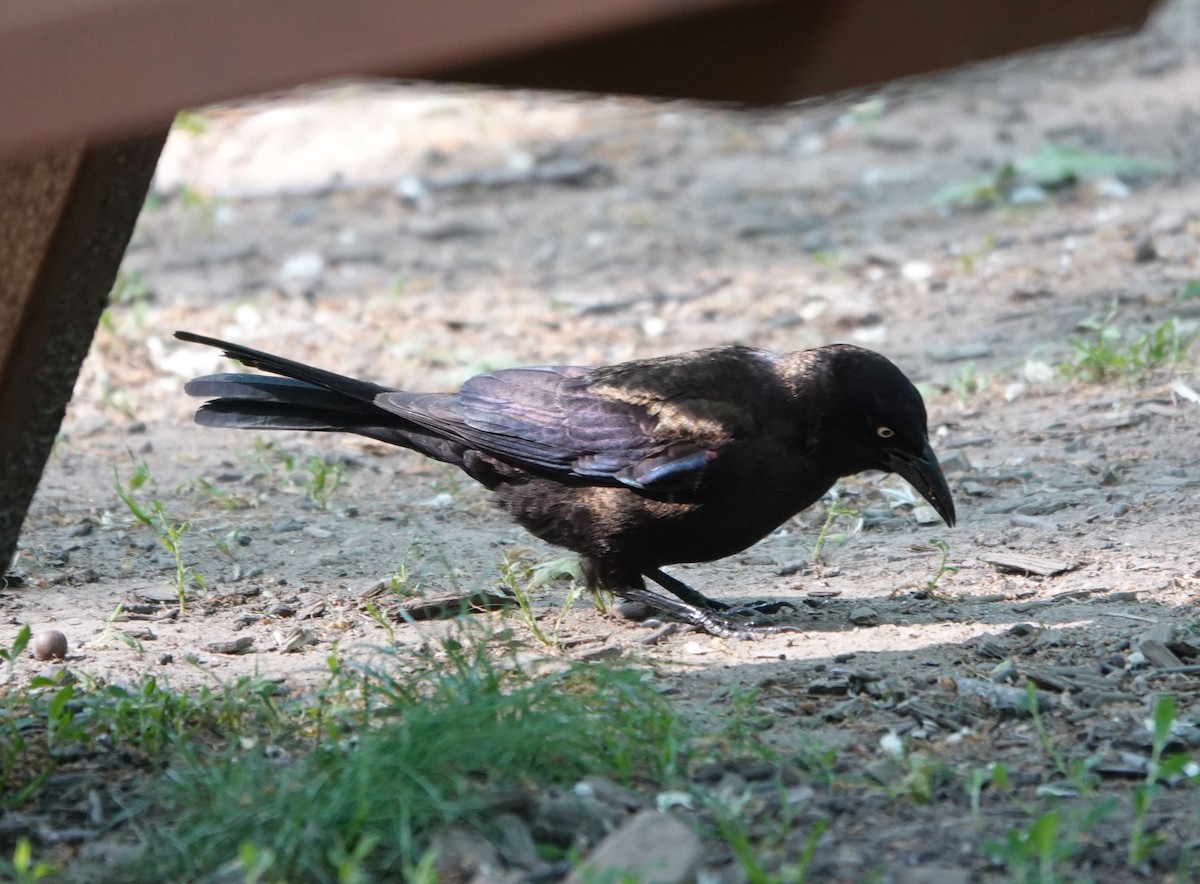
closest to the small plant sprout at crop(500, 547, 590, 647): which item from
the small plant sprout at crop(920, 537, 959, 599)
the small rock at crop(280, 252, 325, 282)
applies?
the small plant sprout at crop(920, 537, 959, 599)

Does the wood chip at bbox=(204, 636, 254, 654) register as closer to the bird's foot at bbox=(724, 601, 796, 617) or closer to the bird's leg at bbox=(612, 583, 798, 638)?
the bird's leg at bbox=(612, 583, 798, 638)

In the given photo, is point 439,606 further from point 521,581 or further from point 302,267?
point 302,267

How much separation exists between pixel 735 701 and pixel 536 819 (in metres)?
0.75

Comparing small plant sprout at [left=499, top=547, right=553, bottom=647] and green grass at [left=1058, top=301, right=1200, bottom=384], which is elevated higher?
green grass at [left=1058, top=301, right=1200, bottom=384]

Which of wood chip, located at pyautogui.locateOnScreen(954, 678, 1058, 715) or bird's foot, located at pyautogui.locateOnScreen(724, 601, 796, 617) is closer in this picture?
wood chip, located at pyautogui.locateOnScreen(954, 678, 1058, 715)

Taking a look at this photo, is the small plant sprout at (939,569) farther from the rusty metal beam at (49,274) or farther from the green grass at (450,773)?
the rusty metal beam at (49,274)

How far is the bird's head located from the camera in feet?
13.7

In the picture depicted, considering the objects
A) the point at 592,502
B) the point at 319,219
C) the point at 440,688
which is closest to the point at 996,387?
the point at 592,502

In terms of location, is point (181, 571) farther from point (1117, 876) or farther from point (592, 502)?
point (1117, 876)

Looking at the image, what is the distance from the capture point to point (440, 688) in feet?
10.1

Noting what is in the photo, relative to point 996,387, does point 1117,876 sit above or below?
above

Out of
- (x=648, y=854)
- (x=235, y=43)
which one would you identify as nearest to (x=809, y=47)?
(x=235, y=43)

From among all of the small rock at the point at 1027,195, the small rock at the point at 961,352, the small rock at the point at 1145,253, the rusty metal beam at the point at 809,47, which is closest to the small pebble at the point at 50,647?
the rusty metal beam at the point at 809,47

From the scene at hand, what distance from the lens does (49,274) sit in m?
3.68
